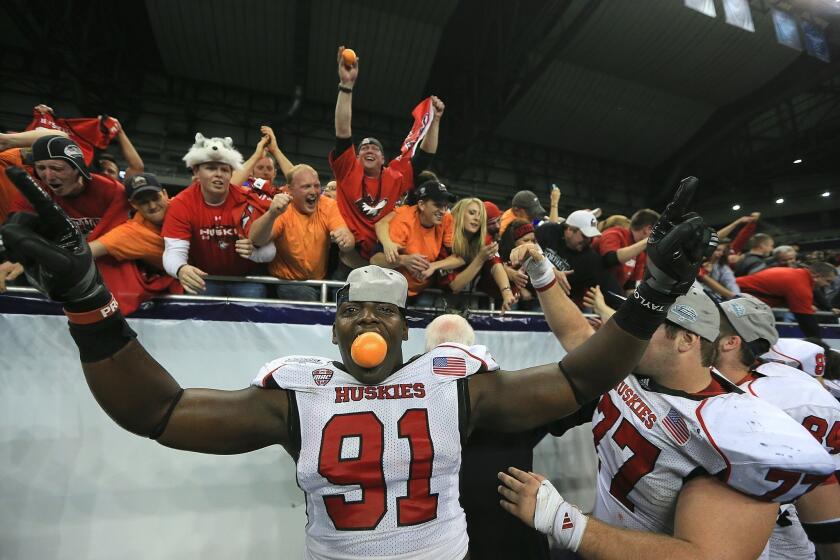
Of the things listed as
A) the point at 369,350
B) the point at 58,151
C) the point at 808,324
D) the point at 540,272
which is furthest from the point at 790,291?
the point at 58,151

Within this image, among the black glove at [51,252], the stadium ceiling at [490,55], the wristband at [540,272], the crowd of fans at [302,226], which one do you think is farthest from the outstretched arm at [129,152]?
the stadium ceiling at [490,55]

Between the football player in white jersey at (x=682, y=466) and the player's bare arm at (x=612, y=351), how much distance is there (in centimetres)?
31

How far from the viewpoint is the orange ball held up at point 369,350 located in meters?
1.47

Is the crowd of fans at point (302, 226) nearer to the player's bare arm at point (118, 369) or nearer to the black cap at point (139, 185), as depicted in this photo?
the black cap at point (139, 185)

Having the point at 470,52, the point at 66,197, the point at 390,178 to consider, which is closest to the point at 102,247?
the point at 66,197

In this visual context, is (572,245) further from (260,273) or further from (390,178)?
(260,273)

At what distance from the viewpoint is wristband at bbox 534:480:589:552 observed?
157cm

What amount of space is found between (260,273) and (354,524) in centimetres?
250

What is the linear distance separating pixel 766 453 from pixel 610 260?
277 cm

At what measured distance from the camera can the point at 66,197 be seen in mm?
2781

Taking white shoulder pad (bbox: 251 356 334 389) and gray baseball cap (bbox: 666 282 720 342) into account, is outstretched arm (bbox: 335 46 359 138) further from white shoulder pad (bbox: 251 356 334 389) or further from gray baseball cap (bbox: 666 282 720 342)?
gray baseball cap (bbox: 666 282 720 342)

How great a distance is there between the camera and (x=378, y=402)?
1538 millimetres

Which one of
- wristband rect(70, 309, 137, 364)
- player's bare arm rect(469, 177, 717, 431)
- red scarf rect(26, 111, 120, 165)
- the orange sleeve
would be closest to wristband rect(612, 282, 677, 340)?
player's bare arm rect(469, 177, 717, 431)

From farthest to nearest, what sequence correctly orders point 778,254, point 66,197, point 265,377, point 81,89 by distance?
1. point 81,89
2. point 778,254
3. point 66,197
4. point 265,377
